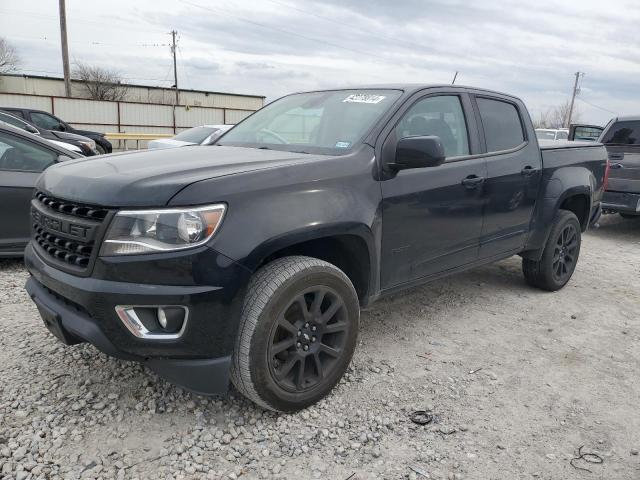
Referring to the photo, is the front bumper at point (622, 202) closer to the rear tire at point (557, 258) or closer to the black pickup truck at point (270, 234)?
the rear tire at point (557, 258)

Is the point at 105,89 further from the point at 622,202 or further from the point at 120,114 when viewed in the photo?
the point at 622,202

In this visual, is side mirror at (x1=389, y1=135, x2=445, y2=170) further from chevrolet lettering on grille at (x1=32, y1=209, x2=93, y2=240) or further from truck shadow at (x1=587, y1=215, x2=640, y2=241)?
truck shadow at (x1=587, y1=215, x2=640, y2=241)

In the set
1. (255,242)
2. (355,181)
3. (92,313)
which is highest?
(355,181)

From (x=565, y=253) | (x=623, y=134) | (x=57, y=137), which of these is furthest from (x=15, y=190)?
(x=57, y=137)

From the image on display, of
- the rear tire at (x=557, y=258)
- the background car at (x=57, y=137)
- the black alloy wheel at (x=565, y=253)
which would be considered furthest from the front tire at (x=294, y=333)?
the background car at (x=57, y=137)

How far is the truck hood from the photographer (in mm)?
2373

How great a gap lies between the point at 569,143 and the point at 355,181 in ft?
10.3

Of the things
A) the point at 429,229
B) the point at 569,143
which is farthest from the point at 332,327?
the point at 569,143

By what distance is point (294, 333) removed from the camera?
2.72 m

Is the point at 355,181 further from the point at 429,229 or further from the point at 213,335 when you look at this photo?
the point at 213,335

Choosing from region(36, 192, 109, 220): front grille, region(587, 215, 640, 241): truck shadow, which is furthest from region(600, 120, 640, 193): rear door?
region(36, 192, 109, 220): front grille

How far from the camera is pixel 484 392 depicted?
316 centimetres

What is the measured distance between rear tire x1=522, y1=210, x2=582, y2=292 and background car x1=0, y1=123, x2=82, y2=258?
463 centimetres

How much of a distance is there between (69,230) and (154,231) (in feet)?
1.59
